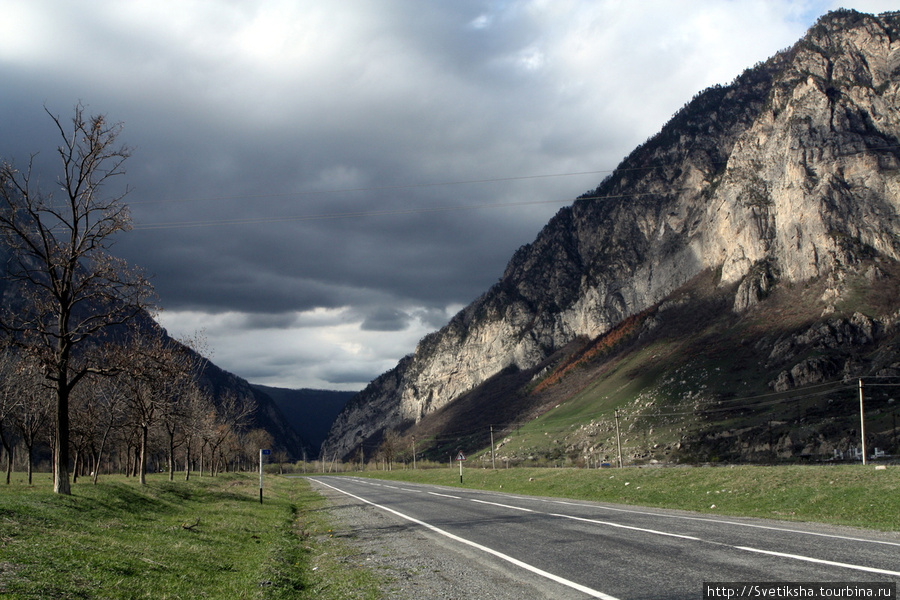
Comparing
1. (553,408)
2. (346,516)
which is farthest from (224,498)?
(553,408)

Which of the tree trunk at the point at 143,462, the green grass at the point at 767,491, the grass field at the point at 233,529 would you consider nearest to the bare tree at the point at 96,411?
the tree trunk at the point at 143,462

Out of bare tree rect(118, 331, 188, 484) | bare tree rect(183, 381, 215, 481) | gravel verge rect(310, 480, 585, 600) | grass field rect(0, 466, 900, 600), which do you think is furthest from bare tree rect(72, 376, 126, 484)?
gravel verge rect(310, 480, 585, 600)

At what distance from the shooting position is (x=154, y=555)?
12.2 meters

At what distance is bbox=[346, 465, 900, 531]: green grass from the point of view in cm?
1834

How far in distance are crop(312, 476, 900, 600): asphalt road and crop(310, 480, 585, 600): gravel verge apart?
0.16 metres

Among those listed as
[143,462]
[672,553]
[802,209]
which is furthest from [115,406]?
[802,209]

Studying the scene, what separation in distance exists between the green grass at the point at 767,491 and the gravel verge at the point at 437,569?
9875 millimetres

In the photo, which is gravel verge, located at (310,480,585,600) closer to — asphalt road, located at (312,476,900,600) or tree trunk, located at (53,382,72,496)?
asphalt road, located at (312,476,900,600)

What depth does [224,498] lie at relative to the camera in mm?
32312

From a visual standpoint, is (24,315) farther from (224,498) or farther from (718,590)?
(718,590)

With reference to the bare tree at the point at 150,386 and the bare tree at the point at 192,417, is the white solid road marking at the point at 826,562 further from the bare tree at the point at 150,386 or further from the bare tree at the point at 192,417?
the bare tree at the point at 192,417

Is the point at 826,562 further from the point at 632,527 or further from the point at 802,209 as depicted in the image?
the point at 802,209

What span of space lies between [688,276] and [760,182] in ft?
101

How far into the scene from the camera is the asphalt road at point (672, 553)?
28.9ft
